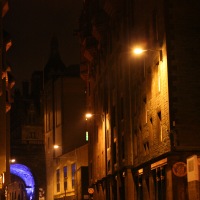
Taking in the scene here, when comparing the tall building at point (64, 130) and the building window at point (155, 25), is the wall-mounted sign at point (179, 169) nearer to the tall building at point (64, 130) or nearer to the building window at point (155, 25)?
the building window at point (155, 25)

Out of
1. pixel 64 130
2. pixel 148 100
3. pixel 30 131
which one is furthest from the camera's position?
pixel 30 131

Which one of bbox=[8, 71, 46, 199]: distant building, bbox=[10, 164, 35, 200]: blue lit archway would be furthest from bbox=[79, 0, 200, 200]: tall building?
bbox=[10, 164, 35, 200]: blue lit archway

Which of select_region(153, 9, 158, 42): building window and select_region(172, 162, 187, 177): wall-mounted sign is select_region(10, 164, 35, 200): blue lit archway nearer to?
Answer: select_region(153, 9, 158, 42): building window

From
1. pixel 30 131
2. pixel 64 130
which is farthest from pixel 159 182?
pixel 30 131

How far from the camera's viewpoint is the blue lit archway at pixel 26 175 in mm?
103125

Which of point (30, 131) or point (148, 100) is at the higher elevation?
point (30, 131)

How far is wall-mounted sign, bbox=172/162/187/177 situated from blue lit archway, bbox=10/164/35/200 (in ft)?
246

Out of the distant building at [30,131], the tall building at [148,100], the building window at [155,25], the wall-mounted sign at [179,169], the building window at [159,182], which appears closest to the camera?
the wall-mounted sign at [179,169]

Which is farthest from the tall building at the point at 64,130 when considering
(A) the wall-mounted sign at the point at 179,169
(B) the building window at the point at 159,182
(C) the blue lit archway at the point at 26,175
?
(A) the wall-mounted sign at the point at 179,169

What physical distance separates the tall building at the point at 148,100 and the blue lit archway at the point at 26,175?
47327mm

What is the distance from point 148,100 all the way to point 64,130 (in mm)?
47891

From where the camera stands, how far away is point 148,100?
114 feet

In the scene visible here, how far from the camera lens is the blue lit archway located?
103125mm

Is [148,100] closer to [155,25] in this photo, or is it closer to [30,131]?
[155,25]
